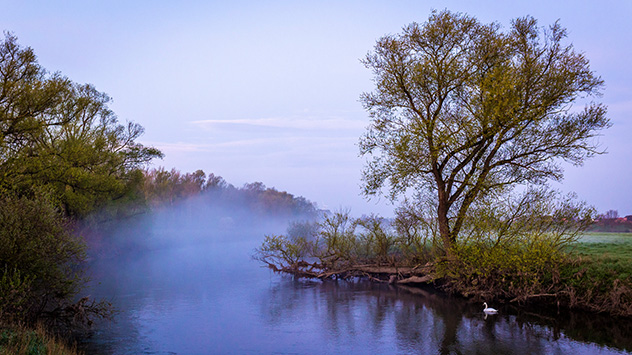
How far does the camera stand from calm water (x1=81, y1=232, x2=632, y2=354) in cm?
1727

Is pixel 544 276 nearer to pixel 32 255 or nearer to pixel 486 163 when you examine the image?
pixel 486 163

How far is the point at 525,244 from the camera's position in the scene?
22.6 meters

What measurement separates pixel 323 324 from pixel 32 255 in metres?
11.4

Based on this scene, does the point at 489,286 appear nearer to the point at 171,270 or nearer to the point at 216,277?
the point at 216,277

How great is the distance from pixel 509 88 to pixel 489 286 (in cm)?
973

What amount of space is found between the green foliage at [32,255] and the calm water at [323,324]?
2289 millimetres

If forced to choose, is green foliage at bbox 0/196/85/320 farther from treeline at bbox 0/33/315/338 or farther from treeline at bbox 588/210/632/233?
treeline at bbox 588/210/632/233

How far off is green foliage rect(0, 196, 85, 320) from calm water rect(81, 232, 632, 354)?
2.29 m

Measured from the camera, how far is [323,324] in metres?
20.9

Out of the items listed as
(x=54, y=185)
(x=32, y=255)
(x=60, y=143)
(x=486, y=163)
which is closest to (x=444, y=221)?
(x=486, y=163)

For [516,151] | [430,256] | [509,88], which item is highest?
[509,88]

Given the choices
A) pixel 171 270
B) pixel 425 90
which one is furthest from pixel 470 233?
pixel 171 270

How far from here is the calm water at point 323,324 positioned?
17.3 metres

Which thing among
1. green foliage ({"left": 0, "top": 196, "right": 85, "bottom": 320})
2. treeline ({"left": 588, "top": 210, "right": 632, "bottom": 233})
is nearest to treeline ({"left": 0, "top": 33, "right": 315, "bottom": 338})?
green foliage ({"left": 0, "top": 196, "right": 85, "bottom": 320})
